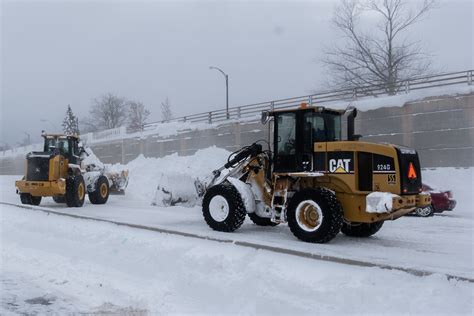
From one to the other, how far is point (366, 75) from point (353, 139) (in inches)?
1217

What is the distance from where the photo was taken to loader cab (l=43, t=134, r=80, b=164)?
19.5 meters

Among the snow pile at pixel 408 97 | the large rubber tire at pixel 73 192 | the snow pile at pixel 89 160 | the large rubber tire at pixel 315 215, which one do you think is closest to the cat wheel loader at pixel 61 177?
the large rubber tire at pixel 73 192

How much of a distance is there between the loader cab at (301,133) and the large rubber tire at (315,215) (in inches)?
25.9

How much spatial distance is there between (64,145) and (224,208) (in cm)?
1100

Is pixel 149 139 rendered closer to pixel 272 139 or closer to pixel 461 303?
pixel 272 139

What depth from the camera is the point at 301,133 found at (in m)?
9.96

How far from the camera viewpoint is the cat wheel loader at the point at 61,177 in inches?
707

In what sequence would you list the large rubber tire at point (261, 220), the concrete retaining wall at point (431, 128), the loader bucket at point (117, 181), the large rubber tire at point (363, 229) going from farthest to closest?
the concrete retaining wall at point (431, 128) < the loader bucket at point (117, 181) < the large rubber tire at point (261, 220) < the large rubber tire at point (363, 229)

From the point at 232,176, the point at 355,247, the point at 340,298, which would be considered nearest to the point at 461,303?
the point at 340,298

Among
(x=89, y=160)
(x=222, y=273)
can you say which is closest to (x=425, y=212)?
(x=222, y=273)

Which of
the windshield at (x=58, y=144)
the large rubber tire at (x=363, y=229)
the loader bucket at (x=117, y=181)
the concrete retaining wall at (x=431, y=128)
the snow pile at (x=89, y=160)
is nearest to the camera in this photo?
the large rubber tire at (x=363, y=229)

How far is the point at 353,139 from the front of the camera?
9.70 meters

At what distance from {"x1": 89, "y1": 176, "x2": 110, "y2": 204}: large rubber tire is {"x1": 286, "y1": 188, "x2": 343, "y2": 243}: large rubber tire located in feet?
38.1

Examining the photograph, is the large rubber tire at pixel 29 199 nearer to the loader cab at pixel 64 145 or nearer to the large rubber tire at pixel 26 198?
the large rubber tire at pixel 26 198
